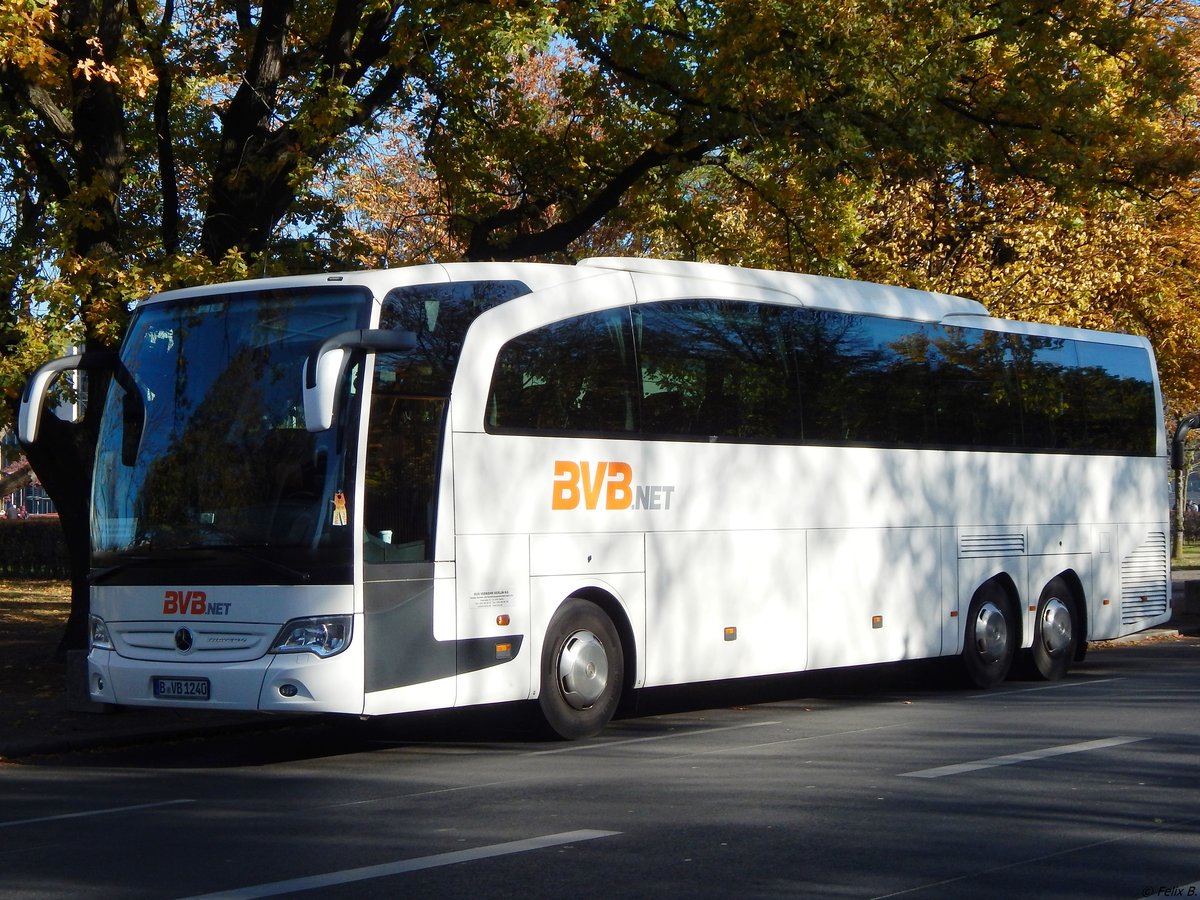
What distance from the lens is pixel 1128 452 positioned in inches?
727

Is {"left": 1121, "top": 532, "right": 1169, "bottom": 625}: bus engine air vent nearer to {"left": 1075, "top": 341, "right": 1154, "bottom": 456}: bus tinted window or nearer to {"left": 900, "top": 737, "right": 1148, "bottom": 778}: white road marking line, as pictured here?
{"left": 1075, "top": 341, "right": 1154, "bottom": 456}: bus tinted window

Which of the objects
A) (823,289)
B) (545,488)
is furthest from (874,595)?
(545,488)

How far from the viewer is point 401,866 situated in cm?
709

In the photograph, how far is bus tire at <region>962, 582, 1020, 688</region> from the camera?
16188 millimetres

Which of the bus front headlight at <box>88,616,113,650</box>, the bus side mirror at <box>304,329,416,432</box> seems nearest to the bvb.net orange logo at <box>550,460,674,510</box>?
the bus side mirror at <box>304,329,416,432</box>

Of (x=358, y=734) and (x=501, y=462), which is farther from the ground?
(x=501, y=462)

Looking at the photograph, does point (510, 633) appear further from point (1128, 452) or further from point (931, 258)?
point (931, 258)

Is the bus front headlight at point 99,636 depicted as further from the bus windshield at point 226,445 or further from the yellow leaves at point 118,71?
the yellow leaves at point 118,71

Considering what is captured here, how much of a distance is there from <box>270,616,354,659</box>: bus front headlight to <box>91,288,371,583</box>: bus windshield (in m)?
0.31

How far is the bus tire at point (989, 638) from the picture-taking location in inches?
637

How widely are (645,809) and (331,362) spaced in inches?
132

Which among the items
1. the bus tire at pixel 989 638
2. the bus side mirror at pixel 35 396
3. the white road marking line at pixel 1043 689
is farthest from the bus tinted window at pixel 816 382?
the bus side mirror at pixel 35 396

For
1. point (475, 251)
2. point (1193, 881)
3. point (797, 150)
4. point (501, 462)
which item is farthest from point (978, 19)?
point (1193, 881)

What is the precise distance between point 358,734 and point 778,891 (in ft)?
23.6
